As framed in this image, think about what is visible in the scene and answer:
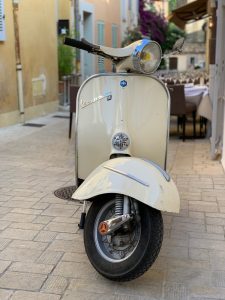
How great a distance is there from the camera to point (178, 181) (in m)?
4.96

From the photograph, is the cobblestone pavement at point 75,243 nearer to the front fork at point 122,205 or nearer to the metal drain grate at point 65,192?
the metal drain grate at point 65,192

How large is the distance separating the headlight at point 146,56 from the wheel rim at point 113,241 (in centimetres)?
101

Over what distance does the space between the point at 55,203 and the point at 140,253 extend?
5.82 ft

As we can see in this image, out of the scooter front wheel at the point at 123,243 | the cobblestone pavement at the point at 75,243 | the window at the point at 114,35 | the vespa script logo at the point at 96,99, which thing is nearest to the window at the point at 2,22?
the cobblestone pavement at the point at 75,243

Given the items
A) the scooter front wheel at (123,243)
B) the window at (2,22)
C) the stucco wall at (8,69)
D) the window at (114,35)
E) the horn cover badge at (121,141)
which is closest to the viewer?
the scooter front wheel at (123,243)

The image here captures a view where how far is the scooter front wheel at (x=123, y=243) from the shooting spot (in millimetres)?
2506

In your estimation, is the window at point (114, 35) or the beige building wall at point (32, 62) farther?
the window at point (114, 35)

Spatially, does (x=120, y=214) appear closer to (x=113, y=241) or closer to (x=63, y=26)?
(x=113, y=241)

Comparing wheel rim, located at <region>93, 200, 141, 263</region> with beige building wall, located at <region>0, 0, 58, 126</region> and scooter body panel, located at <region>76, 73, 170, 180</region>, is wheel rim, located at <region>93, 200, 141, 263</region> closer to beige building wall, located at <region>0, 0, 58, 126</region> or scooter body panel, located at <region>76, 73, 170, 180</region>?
scooter body panel, located at <region>76, 73, 170, 180</region>

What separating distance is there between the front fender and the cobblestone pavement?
49cm

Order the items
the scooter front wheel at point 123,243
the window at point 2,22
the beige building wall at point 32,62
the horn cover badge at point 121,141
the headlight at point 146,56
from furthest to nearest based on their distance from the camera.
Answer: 1. the beige building wall at point 32,62
2. the window at point 2,22
3. the horn cover badge at point 121,141
4. the headlight at point 146,56
5. the scooter front wheel at point 123,243

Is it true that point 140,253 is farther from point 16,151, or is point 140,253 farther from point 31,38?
point 31,38

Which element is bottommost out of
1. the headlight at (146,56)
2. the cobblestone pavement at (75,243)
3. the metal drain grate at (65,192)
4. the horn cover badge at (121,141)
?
the cobblestone pavement at (75,243)

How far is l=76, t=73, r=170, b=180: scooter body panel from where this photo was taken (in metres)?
3.29
